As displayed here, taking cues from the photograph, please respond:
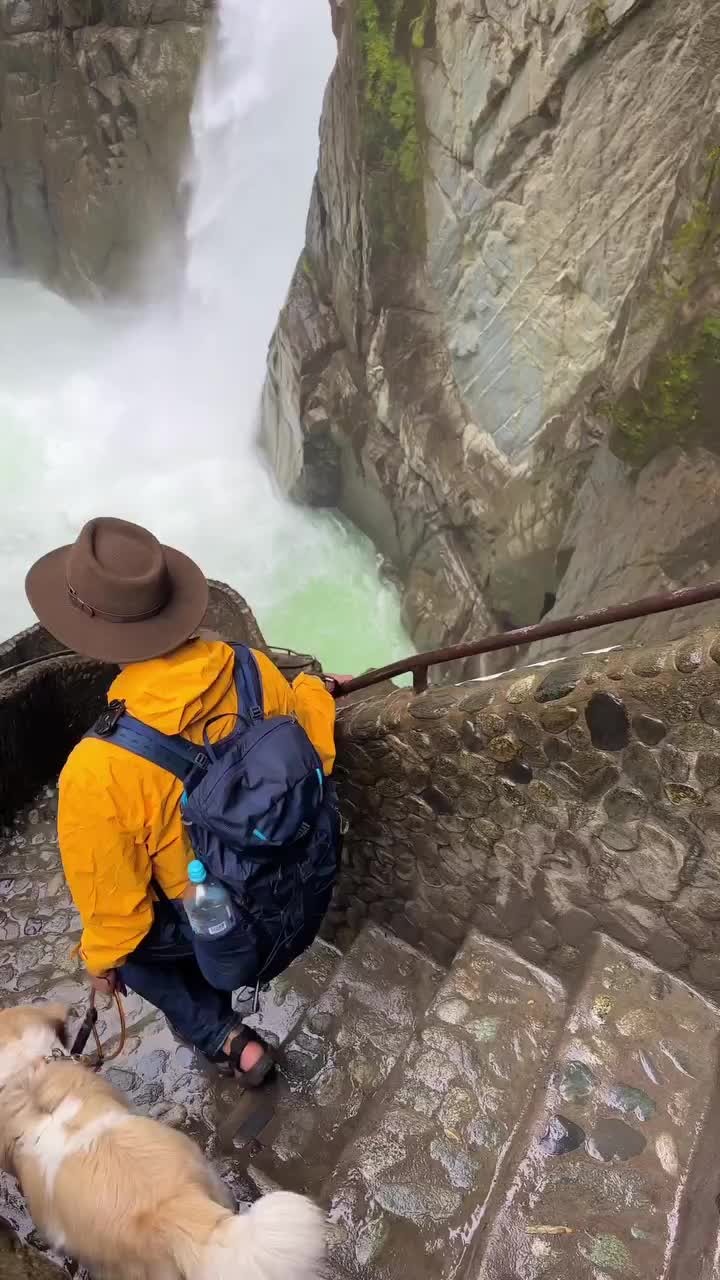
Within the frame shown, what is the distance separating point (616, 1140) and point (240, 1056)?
49.7 inches

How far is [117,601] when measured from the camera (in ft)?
6.17

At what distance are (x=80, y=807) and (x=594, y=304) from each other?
6.38m

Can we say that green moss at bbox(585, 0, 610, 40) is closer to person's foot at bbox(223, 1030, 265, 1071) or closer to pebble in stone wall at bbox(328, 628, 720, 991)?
pebble in stone wall at bbox(328, 628, 720, 991)

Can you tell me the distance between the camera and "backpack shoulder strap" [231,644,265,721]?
80.8 inches

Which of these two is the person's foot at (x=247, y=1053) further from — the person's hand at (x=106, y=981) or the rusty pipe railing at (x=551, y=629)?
the rusty pipe railing at (x=551, y=629)

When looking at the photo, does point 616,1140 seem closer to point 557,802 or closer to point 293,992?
point 557,802

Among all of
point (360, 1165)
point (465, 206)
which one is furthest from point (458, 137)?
point (360, 1165)

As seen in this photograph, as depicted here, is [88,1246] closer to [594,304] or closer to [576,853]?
[576,853]

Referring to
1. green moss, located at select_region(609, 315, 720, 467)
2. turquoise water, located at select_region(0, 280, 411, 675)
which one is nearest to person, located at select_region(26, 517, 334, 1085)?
green moss, located at select_region(609, 315, 720, 467)

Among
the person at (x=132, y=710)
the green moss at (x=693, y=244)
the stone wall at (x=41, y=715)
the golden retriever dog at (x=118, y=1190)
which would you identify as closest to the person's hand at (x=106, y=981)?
the person at (x=132, y=710)

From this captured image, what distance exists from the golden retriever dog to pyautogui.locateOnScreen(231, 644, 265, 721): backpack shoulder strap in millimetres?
1077

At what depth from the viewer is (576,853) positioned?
242cm

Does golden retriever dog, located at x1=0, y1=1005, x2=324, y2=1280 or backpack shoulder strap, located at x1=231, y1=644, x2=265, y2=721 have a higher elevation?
backpack shoulder strap, located at x1=231, y1=644, x2=265, y2=721

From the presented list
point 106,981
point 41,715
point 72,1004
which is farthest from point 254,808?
point 41,715
